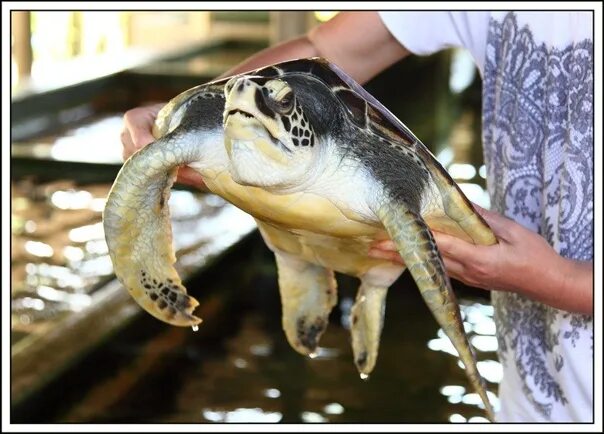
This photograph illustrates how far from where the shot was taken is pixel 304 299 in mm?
1232

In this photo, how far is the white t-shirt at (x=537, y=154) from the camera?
987 millimetres

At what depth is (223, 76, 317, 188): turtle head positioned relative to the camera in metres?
0.77

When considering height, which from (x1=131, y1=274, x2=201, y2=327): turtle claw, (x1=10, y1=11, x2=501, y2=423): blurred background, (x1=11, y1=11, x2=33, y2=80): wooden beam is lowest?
(x1=11, y1=11, x2=33, y2=80): wooden beam

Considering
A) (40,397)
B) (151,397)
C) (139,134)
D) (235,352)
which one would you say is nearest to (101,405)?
(151,397)

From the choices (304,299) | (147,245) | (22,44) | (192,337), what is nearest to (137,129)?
(147,245)

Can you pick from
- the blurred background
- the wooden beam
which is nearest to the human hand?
the blurred background

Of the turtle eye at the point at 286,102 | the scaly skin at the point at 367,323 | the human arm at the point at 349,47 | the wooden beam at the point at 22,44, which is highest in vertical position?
the turtle eye at the point at 286,102

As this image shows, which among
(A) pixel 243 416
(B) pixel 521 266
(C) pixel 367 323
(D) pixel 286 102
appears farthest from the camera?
(A) pixel 243 416

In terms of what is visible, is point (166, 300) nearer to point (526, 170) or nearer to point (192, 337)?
point (526, 170)

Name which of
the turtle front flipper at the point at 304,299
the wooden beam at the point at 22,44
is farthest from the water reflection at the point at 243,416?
the wooden beam at the point at 22,44

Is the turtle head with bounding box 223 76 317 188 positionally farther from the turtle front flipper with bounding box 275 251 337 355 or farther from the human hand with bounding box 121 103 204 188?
the turtle front flipper with bounding box 275 251 337 355

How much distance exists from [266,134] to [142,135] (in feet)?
0.82

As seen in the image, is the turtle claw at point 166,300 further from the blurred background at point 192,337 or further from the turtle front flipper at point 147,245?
the blurred background at point 192,337

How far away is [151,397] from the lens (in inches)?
94.7
